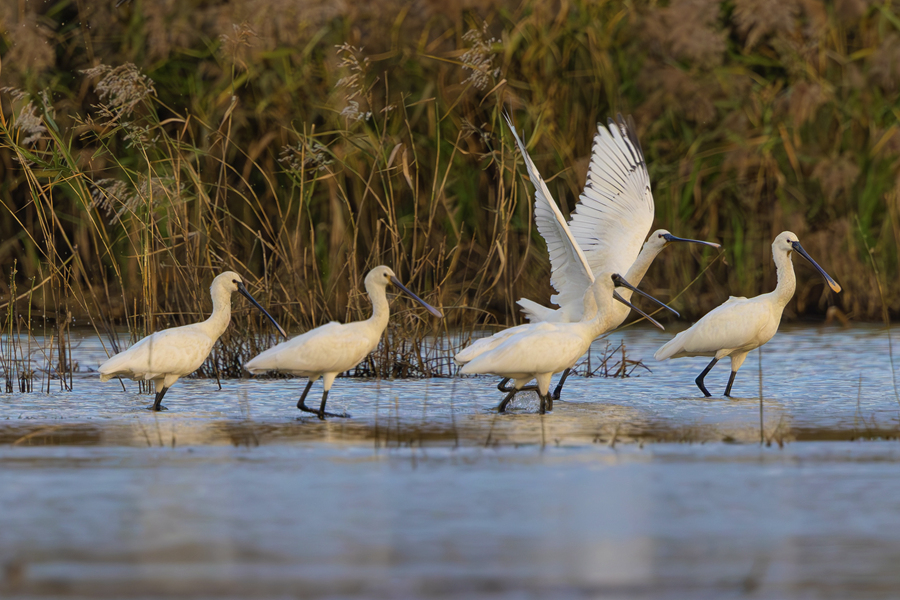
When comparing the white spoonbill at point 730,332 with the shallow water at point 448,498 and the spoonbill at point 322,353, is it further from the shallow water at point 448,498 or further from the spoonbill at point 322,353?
the spoonbill at point 322,353

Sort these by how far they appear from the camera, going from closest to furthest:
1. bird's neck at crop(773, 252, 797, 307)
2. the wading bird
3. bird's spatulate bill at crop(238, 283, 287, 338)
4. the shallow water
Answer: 1. the shallow water
2. bird's spatulate bill at crop(238, 283, 287, 338)
3. bird's neck at crop(773, 252, 797, 307)
4. the wading bird

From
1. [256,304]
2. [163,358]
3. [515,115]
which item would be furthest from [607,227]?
[163,358]

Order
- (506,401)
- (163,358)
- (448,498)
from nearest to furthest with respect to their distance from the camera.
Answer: (448,498) → (163,358) → (506,401)

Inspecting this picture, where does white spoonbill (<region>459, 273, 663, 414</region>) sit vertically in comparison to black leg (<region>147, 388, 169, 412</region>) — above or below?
above

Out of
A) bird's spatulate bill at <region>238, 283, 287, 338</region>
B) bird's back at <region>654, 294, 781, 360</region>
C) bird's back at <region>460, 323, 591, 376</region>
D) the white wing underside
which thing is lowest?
bird's back at <region>460, 323, 591, 376</region>

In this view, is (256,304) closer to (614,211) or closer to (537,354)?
(537,354)

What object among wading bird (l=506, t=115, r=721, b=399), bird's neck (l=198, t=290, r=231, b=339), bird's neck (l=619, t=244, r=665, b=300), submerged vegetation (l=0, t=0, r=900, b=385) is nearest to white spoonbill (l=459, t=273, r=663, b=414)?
wading bird (l=506, t=115, r=721, b=399)

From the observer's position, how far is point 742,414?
796 cm

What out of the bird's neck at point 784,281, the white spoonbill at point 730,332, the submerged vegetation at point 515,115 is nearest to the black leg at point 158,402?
the white spoonbill at point 730,332

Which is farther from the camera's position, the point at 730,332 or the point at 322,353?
the point at 730,332

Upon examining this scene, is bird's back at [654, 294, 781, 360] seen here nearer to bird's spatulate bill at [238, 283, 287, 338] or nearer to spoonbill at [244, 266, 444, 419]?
spoonbill at [244, 266, 444, 419]

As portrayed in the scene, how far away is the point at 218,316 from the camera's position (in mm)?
8656

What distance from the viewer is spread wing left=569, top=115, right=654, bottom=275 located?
10.4 metres

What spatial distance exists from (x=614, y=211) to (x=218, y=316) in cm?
323
